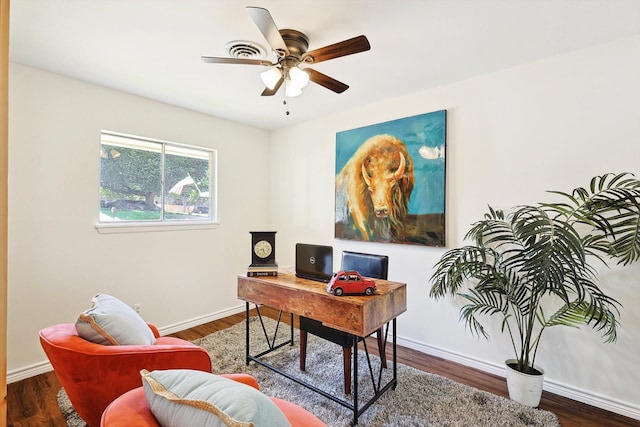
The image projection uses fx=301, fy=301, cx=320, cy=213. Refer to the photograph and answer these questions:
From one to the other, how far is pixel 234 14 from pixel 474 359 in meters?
3.25

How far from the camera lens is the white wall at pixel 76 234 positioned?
2447 millimetres

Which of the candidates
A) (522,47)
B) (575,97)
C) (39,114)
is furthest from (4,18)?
(575,97)

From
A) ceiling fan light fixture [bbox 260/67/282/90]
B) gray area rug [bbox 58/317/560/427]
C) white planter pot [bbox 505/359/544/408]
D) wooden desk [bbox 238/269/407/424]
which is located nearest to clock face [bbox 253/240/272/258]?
wooden desk [bbox 238/269/407/424]

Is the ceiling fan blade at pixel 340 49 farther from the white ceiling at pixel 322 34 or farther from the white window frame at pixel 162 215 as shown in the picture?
the white window frame at pixel 162 215

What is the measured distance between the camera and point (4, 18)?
62 cm

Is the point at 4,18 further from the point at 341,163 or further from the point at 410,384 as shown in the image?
the point at 341,163

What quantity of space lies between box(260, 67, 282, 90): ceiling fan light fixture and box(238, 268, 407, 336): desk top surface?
144cm

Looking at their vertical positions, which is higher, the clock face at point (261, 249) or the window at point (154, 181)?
the window at point (154, 181)

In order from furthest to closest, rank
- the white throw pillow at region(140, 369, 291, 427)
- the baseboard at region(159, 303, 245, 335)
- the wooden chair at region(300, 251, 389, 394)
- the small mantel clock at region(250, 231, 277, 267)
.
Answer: the baseboard at region(159, 303, 245, 335), the small mantel clock at region(250, 231, 277, 267), the wooden chair at region(300, 251, 389, 394), the white throw pillow at region(140, 369, 291, 427)

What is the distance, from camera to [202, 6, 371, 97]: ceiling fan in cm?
167

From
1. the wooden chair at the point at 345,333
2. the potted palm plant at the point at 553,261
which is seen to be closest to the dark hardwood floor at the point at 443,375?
Answer: the potted palm plant at the point at 553,261

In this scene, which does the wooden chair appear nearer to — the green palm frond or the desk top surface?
the desk top surface

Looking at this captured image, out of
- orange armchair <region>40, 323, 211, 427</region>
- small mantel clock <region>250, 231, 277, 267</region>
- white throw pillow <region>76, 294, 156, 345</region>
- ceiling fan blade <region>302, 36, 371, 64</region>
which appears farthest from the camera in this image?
small mantel clock <region>250, 231, 277, 267</region>

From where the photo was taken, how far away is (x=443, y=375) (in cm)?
254
